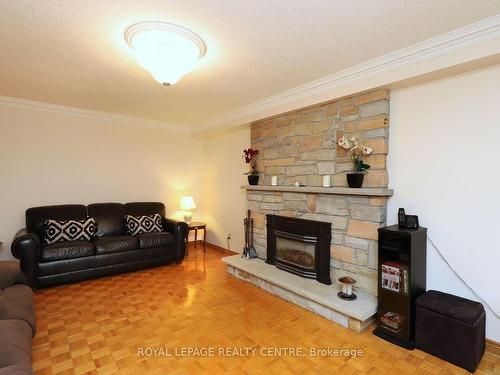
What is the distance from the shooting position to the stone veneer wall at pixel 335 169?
2.64 metres

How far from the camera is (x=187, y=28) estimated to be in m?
2.00

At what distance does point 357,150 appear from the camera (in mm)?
2771

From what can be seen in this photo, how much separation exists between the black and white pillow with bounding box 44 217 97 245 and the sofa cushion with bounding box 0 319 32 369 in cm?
206

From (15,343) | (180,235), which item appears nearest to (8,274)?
(15,343)

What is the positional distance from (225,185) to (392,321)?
3.41 m

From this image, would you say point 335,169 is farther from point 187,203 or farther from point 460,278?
point 187,203

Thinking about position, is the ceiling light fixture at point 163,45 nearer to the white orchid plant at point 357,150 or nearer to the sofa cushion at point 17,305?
the white orchid plant at point 357,150

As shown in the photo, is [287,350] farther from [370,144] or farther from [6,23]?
[6,23]

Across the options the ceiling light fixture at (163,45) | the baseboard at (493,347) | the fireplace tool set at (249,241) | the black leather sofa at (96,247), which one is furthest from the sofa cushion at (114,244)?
the baseboard at (493,347)

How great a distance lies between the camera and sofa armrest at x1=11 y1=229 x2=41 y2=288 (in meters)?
3.02

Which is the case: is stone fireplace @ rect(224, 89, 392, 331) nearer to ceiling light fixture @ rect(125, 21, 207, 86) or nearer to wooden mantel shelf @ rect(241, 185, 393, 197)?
wooden mantel shelf @ rect(241, 185, 393, 197)

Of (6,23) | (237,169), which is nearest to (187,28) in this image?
(6,23)

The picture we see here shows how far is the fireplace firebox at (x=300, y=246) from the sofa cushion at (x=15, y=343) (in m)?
2.43

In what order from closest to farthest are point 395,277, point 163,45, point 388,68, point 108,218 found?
point 163,45, point 395,277, point 388,68, point 108,218
